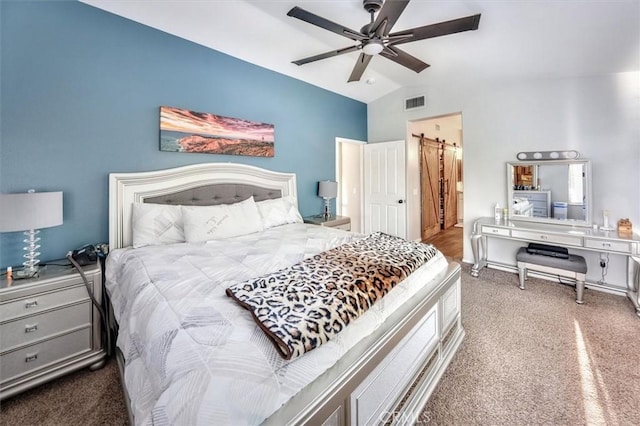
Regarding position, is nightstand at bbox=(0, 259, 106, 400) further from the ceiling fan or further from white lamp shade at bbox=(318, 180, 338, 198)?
white lamp shade at bbox=(318, 180, 338, 198)

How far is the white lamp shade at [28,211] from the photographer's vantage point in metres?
1.74

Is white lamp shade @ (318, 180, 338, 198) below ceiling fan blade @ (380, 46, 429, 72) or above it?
below

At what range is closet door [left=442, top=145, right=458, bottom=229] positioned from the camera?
281 inches

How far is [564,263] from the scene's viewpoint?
305 centimetres

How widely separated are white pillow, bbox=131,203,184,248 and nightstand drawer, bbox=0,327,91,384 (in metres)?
0.78

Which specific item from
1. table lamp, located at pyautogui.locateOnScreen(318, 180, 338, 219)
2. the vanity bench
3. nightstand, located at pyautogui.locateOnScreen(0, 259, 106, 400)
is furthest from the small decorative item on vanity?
nightstand, located at pyautogui.locateOnScreen(0, 259, 106, 400)

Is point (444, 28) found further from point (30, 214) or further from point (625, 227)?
point (30, 214)

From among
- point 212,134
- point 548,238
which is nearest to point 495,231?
point 548,238

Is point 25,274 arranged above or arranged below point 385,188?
below

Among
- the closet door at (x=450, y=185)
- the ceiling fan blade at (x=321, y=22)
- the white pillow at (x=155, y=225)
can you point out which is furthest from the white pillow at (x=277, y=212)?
the closet door at (x=450, y=185)

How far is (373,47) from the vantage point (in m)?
2.29

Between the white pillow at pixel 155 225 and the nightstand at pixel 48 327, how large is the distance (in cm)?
41

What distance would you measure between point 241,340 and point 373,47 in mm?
2397

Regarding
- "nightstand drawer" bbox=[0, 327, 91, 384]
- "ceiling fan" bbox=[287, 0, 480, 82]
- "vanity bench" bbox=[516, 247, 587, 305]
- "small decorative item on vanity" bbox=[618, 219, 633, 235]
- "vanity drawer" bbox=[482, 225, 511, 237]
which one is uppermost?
"ceiling fan" bbox=[287, 0, 480, 82]
